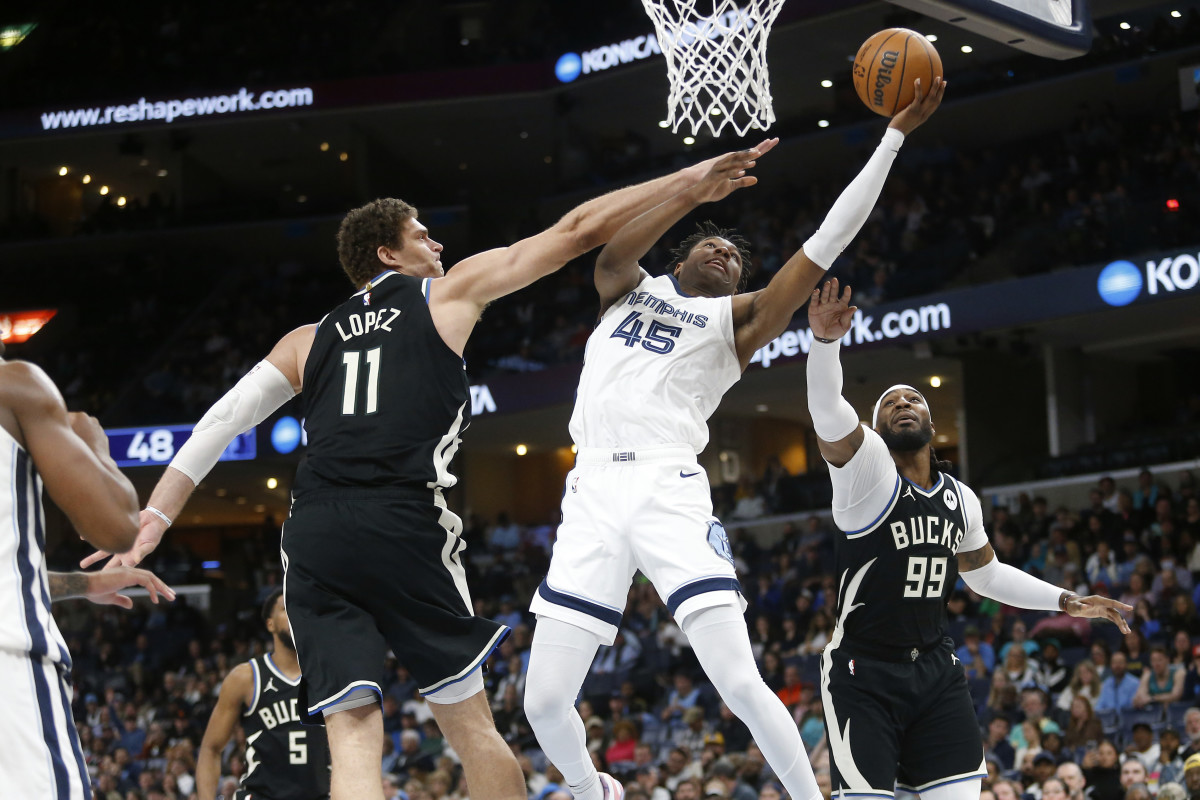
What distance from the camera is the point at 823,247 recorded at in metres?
5.24

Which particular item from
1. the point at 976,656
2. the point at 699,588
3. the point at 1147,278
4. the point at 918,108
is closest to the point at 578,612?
the point at 699,588

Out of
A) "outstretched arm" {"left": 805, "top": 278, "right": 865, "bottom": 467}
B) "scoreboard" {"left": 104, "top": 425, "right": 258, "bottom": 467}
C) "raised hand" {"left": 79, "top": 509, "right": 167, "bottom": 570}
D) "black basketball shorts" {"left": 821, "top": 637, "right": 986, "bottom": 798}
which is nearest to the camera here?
"raised hand" {"left": 79, "top": 509, "right": 167, "bottom": 570}

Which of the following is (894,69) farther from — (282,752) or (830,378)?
(282,752)

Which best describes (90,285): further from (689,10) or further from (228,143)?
(689,10)

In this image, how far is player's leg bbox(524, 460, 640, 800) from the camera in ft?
17.1

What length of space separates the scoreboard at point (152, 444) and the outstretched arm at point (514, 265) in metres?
19.2

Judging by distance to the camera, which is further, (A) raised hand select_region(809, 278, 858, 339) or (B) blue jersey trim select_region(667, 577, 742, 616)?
(A) raised hand select_region(809, 278, 858, 339)

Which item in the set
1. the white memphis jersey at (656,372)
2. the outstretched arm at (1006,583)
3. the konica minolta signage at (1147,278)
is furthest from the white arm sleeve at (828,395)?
the konica minolta signage at (1147,278)

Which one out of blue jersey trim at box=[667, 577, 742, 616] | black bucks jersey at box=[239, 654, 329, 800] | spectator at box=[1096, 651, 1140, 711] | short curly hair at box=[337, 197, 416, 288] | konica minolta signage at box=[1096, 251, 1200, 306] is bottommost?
spectator at box=[1096, 651, 1140, 711]

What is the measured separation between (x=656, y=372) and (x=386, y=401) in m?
1.36

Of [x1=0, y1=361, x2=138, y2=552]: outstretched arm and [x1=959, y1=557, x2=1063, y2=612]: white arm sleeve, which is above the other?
[x1=0, y1=361, x2=138, y2=552]: outstretched arm

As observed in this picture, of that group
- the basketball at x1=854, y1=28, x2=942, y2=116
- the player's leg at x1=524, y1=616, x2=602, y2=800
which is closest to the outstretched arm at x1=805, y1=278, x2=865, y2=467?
the basketball at x1=854, y1=28, x2=942, y2=116

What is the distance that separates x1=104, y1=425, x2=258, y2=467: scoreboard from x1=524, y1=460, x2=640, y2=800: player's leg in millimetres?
18610

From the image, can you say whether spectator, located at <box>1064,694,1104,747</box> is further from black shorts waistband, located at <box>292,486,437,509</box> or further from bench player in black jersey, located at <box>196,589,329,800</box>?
black shorts waistband, located at <box>292,486,437,509</box>
